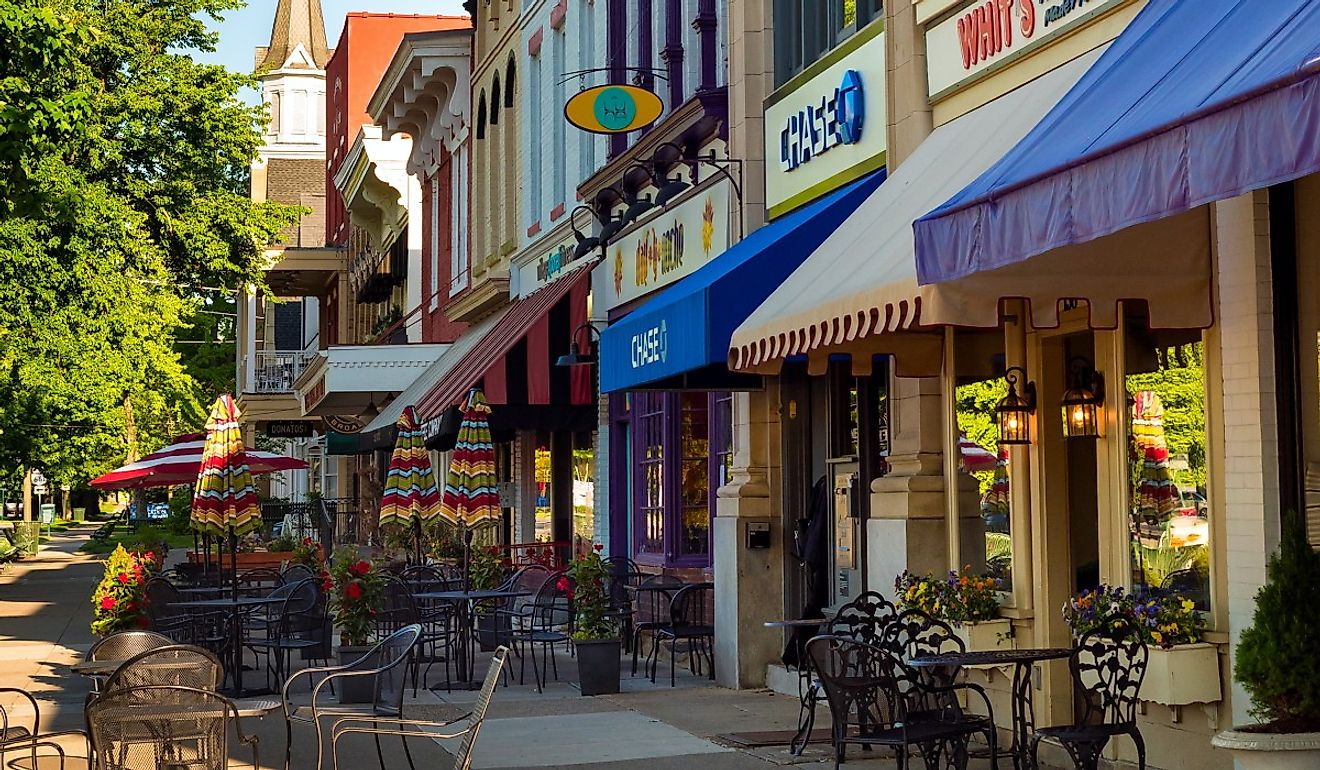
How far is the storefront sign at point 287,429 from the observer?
161 ft

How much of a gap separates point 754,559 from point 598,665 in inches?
61.0

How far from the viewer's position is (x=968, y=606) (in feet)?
34.0

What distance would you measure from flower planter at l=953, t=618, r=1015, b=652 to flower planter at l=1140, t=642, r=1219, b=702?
2.10 metres

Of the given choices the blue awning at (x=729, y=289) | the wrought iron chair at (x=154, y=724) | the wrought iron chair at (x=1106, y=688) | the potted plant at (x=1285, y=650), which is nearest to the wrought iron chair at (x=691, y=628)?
the blue awning at (x=729, y=289)

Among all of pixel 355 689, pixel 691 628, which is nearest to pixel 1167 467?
pixel 691 628

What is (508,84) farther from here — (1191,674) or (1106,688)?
(1191,674)

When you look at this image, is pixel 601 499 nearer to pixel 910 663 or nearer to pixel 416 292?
pixel 910 663

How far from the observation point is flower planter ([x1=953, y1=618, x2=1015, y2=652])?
33.8 feet

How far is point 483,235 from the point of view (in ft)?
92.0

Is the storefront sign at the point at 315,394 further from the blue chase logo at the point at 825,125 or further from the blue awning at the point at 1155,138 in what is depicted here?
the blue awning at the point at 1155,138

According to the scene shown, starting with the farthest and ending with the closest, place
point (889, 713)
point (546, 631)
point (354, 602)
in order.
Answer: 1. point (546, 631)
2. point (354, 602)
3. point (889, 713)

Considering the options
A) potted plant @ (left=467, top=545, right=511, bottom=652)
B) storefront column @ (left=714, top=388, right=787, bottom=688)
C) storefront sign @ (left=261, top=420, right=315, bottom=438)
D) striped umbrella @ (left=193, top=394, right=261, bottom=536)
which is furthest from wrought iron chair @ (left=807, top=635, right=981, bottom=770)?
storefront sign @ (left=261, top=420, right=315, bottom=438)

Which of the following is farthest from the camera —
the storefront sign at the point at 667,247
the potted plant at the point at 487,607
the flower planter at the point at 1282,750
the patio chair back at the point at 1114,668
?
the potted plant at the point at 487,607

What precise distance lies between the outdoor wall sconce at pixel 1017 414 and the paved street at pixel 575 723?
2074 millimetres
